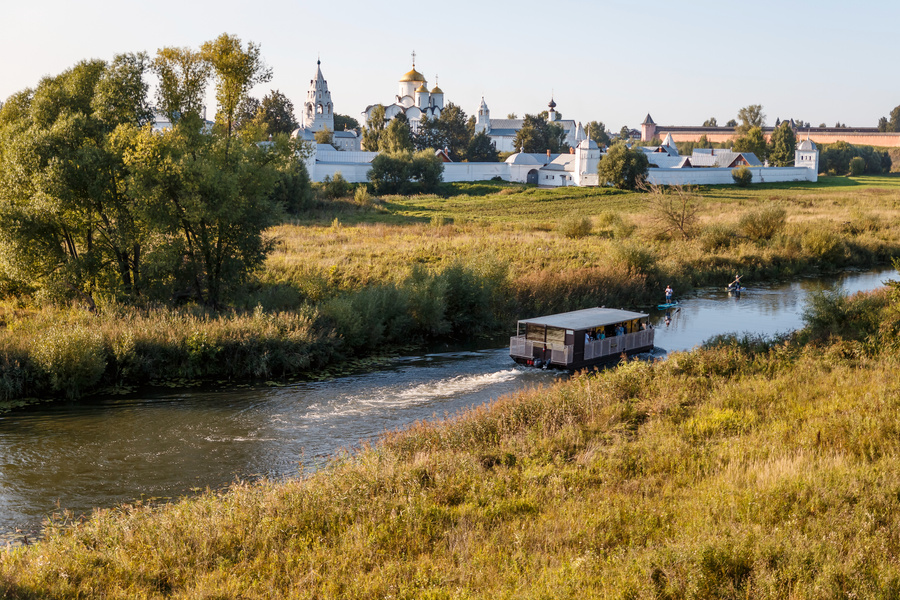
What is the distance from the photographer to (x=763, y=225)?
4672 cm

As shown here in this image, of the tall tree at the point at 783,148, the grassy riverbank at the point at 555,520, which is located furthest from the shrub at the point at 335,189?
the tall tree at the point at 783,148

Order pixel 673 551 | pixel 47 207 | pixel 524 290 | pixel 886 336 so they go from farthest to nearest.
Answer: pixel 524 290 → pixel 47 207 → pixel 886 336 → pixel 673 551

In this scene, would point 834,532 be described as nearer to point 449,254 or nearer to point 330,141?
point 449,254

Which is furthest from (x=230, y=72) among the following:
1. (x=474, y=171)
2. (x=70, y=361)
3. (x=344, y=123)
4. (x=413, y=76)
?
(x=344, y=123)

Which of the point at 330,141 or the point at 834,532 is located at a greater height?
the point at 330,141

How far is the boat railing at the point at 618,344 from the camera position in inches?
859

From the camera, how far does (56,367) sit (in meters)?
18.1

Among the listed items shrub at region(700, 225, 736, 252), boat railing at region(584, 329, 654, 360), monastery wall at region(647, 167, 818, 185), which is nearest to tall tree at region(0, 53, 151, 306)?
boat railing at region(584, 329, 654, 360)

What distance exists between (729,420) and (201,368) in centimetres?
1397

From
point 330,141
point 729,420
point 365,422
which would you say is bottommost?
point 365,422

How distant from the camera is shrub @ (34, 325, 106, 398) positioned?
714 inches

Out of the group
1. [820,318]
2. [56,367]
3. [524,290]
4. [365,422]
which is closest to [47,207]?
[56,367]

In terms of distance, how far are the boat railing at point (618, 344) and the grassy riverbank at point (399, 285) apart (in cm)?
579

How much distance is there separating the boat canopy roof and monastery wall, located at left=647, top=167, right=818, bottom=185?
6655 centimetres
